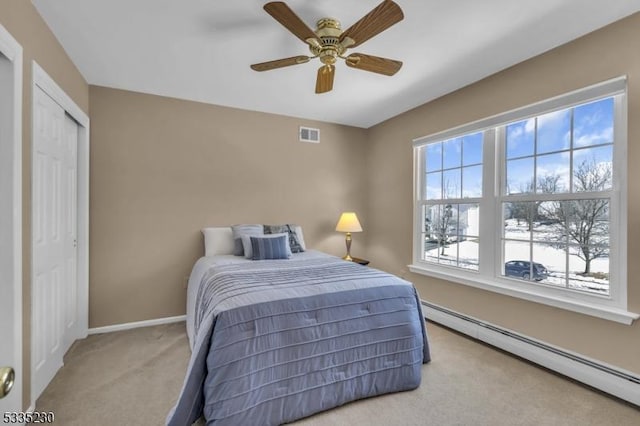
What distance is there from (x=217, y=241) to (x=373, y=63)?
2422 millimetres

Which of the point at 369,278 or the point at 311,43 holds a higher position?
the point at 311,43

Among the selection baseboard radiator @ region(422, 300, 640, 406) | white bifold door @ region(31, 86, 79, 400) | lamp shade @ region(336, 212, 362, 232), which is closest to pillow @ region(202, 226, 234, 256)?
white bifold door @ region(31, 86, 79, 400)

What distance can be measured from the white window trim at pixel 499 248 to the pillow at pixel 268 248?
1633 mm

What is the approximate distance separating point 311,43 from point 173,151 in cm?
219

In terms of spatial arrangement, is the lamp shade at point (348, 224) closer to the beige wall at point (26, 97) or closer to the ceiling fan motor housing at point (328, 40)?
the ceiling fan motor housing at point (328, 40)

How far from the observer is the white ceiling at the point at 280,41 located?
6.25ft

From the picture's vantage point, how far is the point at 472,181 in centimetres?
314

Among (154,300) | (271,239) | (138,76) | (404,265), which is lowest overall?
(154,300)

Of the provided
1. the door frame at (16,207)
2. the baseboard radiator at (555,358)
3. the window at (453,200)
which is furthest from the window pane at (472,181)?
the door frame at (16,207)

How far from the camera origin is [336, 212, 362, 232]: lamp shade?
398cm

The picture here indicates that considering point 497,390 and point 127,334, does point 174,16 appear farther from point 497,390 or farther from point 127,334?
point 497,390

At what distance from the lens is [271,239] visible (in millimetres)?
3158

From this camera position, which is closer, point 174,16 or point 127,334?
point 174,16

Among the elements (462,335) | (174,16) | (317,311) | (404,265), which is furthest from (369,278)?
(174,16)
